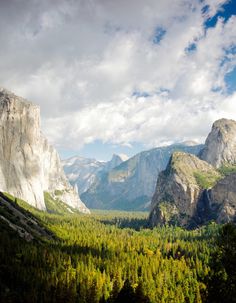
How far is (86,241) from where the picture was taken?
630ft

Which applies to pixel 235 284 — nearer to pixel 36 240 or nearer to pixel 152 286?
pixel 152 286

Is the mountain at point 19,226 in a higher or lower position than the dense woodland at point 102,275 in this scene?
higher

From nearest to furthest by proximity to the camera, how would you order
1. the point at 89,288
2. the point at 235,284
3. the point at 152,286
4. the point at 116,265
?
the point at 235,284 < the point at 89,288 < the point at 152,286 < the point at 116,265

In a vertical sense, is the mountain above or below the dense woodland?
above

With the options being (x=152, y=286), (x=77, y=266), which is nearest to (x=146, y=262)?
(x=152, y=286)

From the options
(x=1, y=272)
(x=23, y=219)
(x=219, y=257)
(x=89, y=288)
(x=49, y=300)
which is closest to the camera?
(x=219, y=257)

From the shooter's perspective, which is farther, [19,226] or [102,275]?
[19,226]

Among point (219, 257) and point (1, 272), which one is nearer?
point (219, 257)

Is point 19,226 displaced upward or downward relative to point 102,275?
upward

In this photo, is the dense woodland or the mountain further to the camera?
the mountain

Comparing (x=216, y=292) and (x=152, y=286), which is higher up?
(x=216, y=292)

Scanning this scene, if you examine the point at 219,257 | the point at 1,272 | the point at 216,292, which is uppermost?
the point at 219,257

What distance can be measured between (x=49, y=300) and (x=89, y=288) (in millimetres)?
21752

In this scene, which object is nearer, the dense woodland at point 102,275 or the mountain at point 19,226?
the dense woodland at point 102,275
